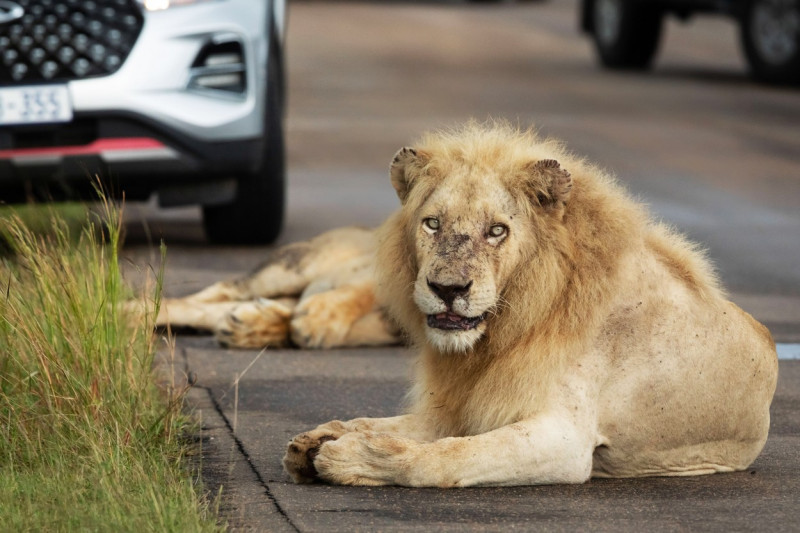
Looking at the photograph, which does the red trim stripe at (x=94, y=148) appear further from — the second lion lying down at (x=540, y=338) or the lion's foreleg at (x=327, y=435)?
the lion's foreleg at (x=327, y=435)

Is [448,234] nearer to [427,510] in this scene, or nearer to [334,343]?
[427,510]

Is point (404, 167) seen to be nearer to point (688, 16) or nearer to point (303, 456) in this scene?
point (303, 456)

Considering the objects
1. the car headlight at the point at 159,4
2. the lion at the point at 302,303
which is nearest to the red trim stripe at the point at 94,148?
the car headlight at the point at 159,4

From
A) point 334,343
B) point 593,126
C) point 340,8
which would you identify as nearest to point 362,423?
point 334,343

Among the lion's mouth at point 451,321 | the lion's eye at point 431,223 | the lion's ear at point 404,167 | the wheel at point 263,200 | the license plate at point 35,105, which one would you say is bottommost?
the wheel at point 263,200

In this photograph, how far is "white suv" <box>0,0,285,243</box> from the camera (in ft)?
28.3

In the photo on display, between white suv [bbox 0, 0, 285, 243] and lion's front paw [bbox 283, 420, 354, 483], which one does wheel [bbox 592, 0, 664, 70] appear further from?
lion's front paw [bbox 283, 420, 354, 483]

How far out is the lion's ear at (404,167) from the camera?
496 centimetres

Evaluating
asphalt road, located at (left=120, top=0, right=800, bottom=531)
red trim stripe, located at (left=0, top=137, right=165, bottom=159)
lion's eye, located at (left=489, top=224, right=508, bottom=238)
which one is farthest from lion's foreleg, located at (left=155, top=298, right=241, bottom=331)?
lion's eye, located at (left=489, top=224, right=508, bottom=238)

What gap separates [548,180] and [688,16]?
54.2 ft

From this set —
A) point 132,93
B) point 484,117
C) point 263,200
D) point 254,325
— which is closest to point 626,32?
point 484,117

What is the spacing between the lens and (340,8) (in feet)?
98.3

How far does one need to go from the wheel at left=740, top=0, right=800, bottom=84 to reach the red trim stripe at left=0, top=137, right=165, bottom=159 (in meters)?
10.7

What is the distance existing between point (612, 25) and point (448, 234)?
1752 centimetres
